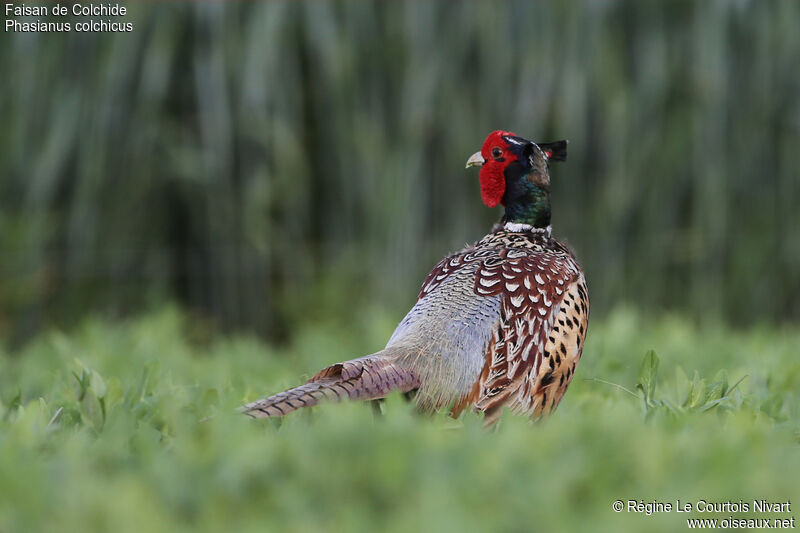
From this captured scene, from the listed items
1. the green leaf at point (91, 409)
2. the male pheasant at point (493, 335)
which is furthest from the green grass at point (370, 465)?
the male pheasant at point (493, 335)

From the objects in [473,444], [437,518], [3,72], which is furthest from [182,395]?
[3,72]

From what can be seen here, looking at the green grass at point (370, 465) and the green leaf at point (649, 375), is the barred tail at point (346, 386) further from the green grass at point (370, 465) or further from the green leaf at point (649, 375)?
the green leaf at point (649, 375)

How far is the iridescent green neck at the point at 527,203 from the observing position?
150 inches

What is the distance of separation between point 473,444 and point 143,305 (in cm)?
604

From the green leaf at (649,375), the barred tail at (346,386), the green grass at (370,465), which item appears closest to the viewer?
the green grass at (370,465)

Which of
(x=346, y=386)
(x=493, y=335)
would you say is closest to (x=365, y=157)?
(x=493, y=335)

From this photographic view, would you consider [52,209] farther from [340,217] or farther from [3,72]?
[340,217]

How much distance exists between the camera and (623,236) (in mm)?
8141

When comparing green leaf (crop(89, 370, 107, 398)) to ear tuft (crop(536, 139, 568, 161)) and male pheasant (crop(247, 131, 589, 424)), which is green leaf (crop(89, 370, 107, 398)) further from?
ear tuft (crop(536, 139, 568, 161))
